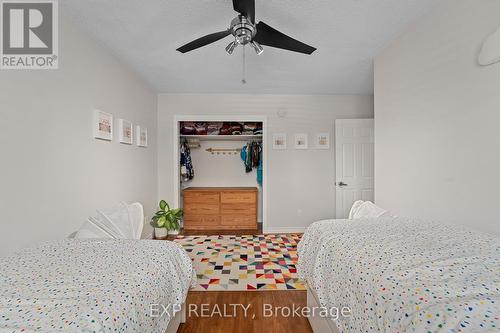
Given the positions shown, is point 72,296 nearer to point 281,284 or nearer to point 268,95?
point 281,284

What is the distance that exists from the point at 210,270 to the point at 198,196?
1705mm

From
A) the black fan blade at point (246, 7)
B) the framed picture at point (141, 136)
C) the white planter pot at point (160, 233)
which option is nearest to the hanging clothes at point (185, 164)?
the framed picture at point (141, 136)

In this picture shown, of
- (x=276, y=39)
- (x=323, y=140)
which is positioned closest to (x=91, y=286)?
(x=276, y=39)

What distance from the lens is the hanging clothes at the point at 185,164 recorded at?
4145mm

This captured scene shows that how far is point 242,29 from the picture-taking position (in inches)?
60.3

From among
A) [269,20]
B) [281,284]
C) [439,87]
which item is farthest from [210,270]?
[439,87]

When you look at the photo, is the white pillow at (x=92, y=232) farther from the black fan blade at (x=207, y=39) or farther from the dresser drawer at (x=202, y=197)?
the dresser drawer at (x=202, y=197)

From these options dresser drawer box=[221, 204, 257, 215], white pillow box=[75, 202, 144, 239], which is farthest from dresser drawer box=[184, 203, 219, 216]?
white pillow box=[75, 202, 144, 239]

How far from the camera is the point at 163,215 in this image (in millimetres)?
3520

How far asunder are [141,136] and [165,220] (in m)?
1.33

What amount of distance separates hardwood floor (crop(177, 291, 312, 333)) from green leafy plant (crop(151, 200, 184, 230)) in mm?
A: 1569

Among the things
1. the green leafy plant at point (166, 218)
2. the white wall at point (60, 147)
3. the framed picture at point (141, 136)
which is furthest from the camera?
the green leafy plant at point (166, 218)

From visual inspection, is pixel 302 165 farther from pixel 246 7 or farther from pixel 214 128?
pixel 246 7

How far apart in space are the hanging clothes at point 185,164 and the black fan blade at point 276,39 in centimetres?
284
